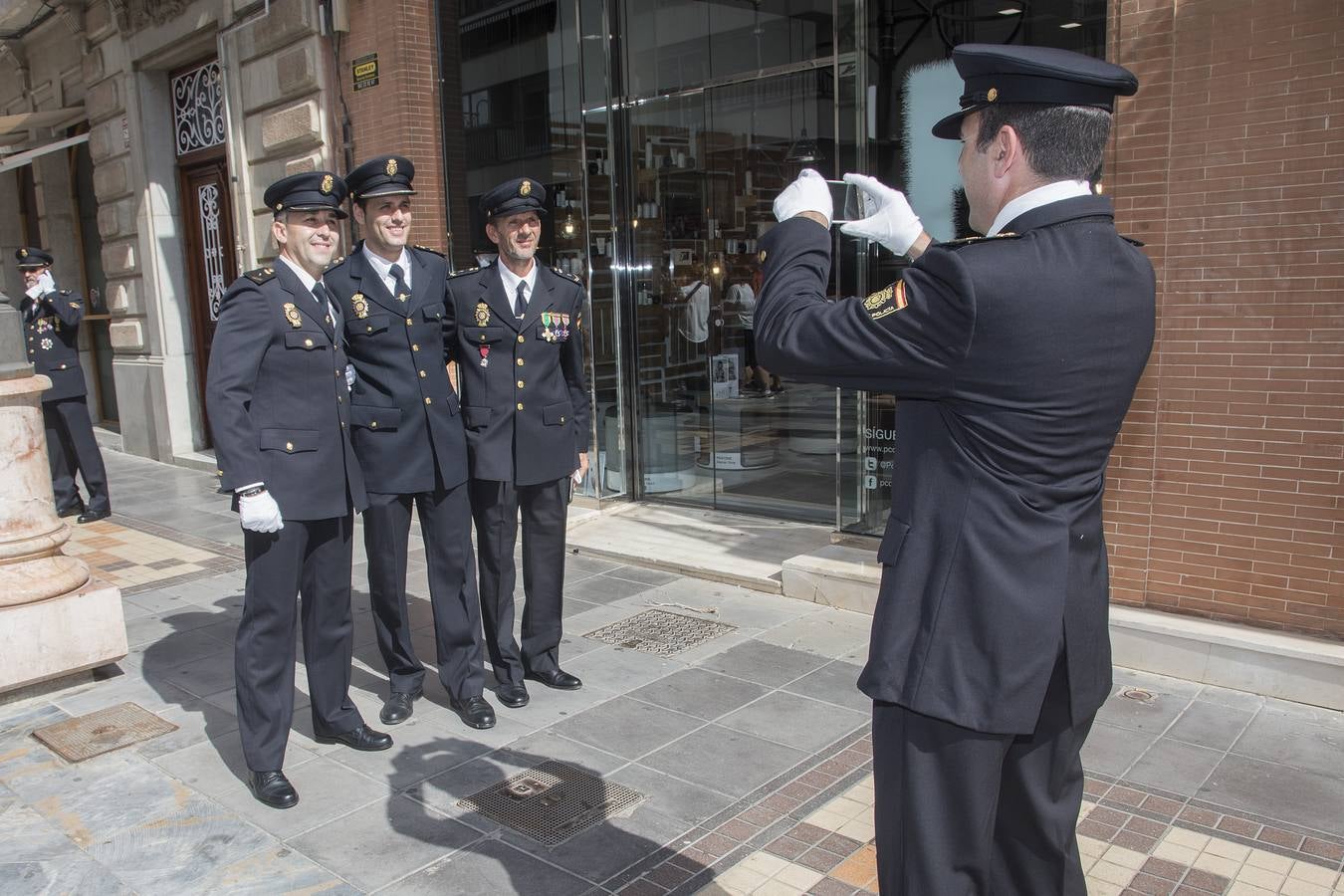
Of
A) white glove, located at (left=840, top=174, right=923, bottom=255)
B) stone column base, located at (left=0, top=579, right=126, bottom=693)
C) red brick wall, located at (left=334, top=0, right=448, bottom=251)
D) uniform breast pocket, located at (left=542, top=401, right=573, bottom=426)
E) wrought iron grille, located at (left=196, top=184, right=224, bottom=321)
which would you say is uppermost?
red brick wall, located at (left=334, top=0, right=448, bottom=251)

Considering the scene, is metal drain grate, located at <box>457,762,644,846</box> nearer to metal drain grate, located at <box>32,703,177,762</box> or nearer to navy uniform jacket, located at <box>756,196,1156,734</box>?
metal drain grate, located at <box>32,703,177,762</box>

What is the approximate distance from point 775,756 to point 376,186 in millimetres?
2838

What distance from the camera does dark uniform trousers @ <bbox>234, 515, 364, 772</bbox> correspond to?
12.8 feet

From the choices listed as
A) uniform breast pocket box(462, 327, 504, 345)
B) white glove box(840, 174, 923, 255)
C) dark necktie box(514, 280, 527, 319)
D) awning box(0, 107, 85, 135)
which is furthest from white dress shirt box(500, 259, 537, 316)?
awning box(0, 107, 85, 135)

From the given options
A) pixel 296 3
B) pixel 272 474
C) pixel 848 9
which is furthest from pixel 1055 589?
pixel 296 3

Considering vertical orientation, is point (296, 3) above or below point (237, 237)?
above

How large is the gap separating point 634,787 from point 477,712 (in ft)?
3.02

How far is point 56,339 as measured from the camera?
9.04m

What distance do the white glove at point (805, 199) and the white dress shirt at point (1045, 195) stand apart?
0.32 meters

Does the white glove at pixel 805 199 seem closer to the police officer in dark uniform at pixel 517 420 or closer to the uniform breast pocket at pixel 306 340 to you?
the uniform breast pocket at pixel 306 340

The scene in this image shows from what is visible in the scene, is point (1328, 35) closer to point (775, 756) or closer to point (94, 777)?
point (775, 756)

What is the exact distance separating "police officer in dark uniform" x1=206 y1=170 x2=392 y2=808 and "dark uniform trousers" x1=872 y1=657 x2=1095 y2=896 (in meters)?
2.51

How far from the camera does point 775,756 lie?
416cm

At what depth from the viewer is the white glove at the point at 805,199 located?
2.01m
